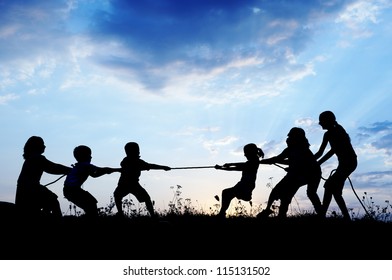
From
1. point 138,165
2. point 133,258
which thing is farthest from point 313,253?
point 138,165

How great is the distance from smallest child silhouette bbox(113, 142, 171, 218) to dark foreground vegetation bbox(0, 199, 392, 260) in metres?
2.06

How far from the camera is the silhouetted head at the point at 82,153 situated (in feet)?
30.4

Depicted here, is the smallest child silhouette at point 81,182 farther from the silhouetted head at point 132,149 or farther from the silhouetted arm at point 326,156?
the silhouetted arm at point 326,156

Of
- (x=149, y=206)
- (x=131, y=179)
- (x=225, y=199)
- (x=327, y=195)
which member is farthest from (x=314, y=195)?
(x=131, y=179)

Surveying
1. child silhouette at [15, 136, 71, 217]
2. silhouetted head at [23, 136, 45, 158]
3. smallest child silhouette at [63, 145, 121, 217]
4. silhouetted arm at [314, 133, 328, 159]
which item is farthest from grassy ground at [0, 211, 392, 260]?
silhouetted arm at [314, 133, 328, 159]

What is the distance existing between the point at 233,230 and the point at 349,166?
314 cm

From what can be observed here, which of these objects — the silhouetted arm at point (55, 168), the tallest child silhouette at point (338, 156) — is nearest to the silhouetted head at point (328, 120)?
the tallest child silhouette at point (338, 156)

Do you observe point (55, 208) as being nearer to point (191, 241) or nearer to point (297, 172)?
point (191, 241)

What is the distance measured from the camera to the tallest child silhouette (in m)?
8.91

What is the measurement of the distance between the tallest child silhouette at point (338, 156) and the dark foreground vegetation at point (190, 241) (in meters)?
0.81

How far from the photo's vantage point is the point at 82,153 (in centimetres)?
929

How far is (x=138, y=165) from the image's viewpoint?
10469mm

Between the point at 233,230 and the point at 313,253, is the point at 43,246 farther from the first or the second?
the point at 313,253

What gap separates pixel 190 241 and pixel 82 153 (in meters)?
4.03
